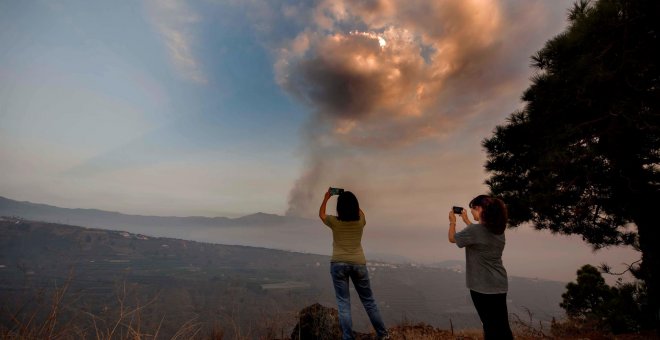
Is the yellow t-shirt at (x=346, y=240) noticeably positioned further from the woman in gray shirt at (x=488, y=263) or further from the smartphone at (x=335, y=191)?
the woman in gray shirt at (x=488, y=263)

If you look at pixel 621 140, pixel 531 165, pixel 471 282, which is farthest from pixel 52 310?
pixel 621 140

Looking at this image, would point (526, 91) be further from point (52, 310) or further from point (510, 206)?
point (52, 310)

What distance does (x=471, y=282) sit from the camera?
13.1ft

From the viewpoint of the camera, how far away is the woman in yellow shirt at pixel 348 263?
4.77m

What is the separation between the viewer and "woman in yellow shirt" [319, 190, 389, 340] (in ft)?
15.6

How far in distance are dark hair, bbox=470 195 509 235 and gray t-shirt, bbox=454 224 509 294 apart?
0.24 feet

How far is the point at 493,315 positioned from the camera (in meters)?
3.81

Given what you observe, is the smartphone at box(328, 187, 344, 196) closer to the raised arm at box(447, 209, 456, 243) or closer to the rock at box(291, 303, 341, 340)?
the raised arm at box(447, 209, 456, 243)

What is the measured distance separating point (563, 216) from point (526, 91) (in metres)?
3.36

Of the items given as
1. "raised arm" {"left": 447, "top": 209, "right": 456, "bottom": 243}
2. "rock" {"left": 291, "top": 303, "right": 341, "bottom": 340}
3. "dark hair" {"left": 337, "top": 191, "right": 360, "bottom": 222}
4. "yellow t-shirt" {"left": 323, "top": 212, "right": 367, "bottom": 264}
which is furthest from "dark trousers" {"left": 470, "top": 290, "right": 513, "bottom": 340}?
"rock" {"left": 291, "top": 303, "right": 341, "bottom": 340}

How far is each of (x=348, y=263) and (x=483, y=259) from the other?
1.86 metres

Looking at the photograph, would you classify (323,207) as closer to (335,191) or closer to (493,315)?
(335,191)

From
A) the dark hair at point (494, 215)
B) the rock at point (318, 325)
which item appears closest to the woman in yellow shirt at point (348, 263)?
the rock at point (318, 325)

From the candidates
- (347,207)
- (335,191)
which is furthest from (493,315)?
(335,191)
